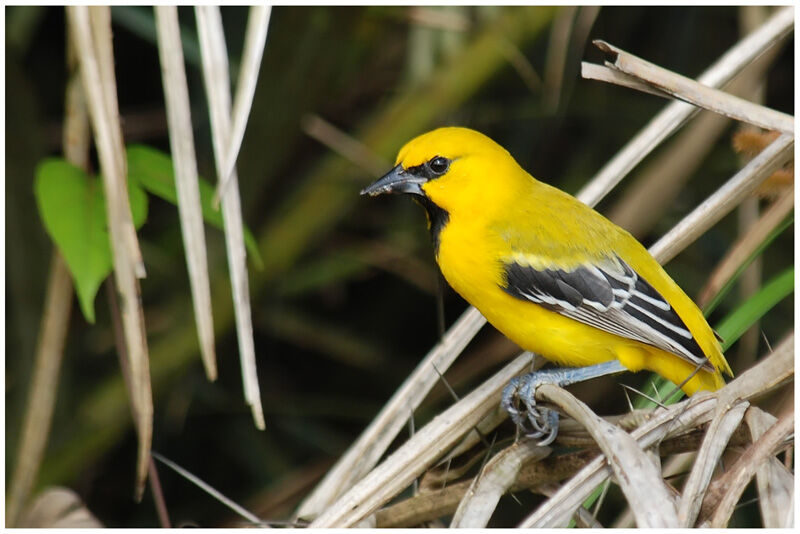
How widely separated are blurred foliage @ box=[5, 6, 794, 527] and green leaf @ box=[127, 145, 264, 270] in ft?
3.07

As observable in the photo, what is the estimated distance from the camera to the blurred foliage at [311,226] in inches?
121

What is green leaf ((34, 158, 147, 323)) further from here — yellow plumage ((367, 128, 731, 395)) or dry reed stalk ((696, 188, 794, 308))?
dry reed stalk ((696, 188, 794, 308))

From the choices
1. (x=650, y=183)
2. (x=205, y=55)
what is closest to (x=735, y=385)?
(x=205, y=55)

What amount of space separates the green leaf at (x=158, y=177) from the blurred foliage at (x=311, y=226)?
0.93 metres

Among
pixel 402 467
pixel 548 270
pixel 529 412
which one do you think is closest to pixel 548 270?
pixel 548 270

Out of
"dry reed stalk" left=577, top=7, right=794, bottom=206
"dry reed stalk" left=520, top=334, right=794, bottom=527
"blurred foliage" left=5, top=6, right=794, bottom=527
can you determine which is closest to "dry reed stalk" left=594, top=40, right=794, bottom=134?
"dry reed stalk" left=577, top=7, right=794, bottom=206

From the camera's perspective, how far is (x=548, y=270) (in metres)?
2.36

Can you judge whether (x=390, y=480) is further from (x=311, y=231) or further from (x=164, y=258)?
(x=164, y=258)

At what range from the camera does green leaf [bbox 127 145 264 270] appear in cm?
214

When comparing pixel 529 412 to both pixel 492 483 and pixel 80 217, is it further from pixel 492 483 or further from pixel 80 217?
pixel 80 217

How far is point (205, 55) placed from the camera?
1865 millimetres

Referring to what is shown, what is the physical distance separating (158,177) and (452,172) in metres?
0.75

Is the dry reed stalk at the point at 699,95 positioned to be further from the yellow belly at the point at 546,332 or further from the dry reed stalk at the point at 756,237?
the yellow belly at the point at 546,332

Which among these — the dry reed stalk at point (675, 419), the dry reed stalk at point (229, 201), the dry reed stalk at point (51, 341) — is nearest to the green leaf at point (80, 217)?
the dry reed stalk at point (51, 341)
